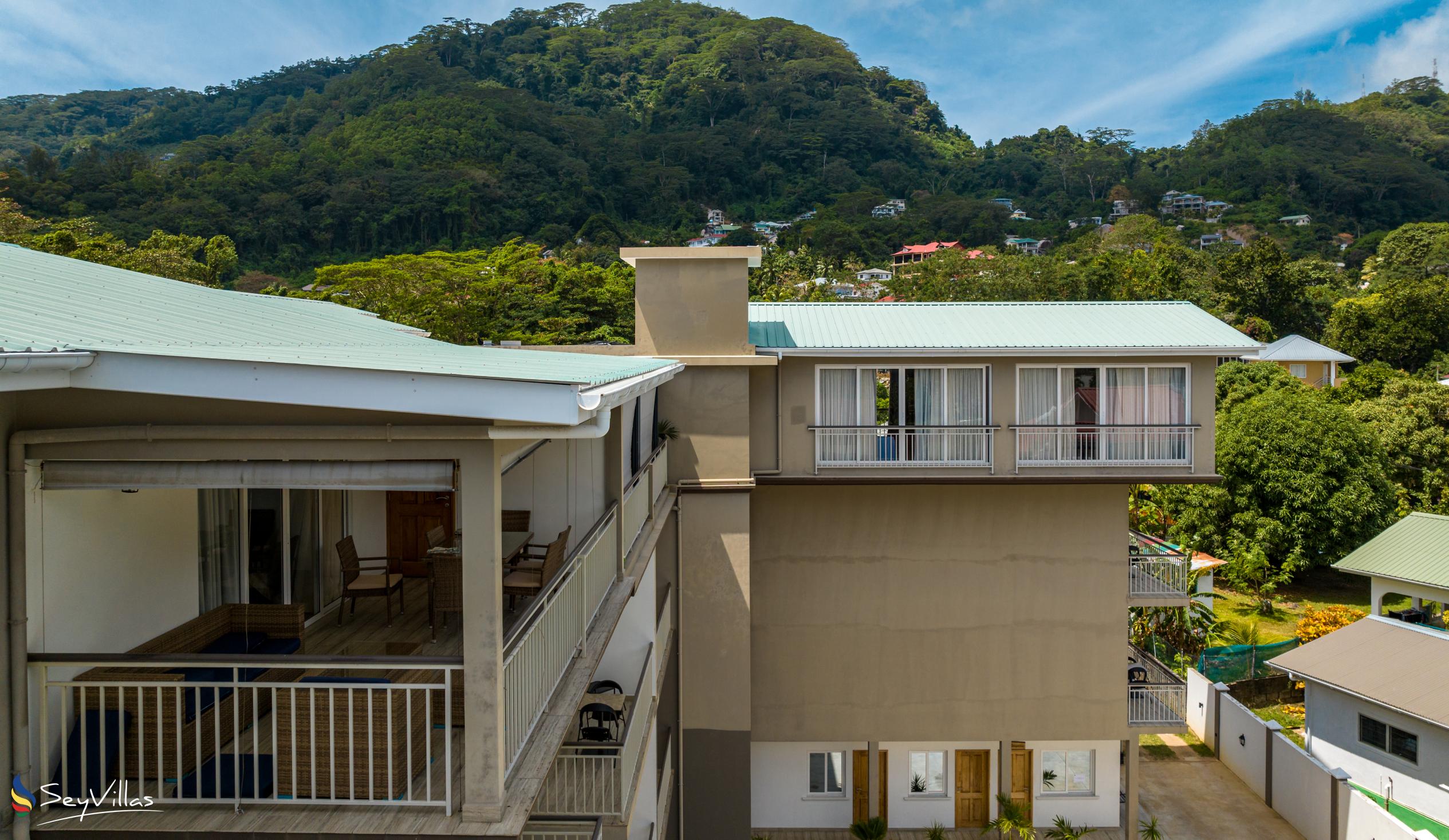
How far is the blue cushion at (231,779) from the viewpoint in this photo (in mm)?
4594

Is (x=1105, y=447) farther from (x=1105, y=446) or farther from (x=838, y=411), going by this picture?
(x=838, y=411)

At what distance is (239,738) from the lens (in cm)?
438

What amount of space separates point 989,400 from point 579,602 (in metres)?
9.61

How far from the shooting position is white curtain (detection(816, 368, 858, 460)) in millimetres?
13945

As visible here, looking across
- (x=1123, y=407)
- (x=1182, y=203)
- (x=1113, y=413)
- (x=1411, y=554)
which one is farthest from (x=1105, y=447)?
(x=1182, y=203)

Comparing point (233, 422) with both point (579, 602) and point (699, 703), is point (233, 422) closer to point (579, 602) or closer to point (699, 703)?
point (579, 602)

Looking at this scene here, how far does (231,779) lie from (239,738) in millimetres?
574

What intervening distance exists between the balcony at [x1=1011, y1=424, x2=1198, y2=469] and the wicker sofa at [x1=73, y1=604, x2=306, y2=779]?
11.1m

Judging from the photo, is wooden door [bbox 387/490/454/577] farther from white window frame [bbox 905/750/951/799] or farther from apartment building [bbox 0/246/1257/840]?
white window frame [bbox 905/750/951/799]

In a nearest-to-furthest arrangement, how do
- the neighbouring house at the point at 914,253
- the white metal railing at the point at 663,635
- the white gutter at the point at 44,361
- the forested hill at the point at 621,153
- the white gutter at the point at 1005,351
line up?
1. the white gutter at the point at 44,361
2. the white metal railing at the point at 663,635
3. the white gutter at the point at 1005,351
4. the forested hill at the point at 621,153
5. the neighbouring house at the point at 914,253

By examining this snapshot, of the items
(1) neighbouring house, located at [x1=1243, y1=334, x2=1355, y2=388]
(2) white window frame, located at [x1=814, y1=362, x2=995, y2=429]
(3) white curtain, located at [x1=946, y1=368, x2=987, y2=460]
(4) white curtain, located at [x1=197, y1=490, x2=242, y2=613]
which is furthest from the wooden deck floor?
(1) neighbouring house, located at [x1=1243, y1=334, x2=1355, y2=388]

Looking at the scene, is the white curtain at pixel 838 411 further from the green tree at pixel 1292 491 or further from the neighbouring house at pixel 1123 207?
the neighbouring house at pixel 1123 207

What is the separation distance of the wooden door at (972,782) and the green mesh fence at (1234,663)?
10.5 m

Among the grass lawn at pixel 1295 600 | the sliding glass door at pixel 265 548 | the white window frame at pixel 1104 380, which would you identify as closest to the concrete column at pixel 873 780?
the white window frame at pixel 1104 380
